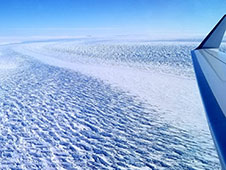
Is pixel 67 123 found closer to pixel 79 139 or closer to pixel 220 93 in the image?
pixel 79 139

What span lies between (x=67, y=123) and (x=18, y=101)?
2232 mm

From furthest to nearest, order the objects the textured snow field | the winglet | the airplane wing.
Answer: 1. the winglet
2. the textured snow field
3. the airplane wing

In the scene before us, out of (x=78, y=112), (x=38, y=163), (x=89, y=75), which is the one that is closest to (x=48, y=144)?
(x=38, y=163)

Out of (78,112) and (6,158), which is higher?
(78,112)

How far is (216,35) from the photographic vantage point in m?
4.56

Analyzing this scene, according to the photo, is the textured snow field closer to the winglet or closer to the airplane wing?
the airplane wing

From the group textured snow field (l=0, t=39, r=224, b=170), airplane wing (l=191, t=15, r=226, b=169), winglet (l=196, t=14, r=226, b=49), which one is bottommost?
textured snow field (l=0, t=39, r=224, b=170)

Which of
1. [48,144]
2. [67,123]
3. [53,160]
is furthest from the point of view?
[67,123]

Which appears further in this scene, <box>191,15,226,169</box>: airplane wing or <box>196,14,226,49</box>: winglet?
<box>196,14,226,49</box>: winglet

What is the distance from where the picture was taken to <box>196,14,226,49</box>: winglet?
446cm

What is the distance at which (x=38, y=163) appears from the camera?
8.57 feet

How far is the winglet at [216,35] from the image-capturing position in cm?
446

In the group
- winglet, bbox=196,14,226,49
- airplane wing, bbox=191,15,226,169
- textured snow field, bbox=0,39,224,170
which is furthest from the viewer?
winglet, bbox=196,14,226,49

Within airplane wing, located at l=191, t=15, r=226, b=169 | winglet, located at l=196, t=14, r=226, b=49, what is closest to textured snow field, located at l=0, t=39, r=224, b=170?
airplane wing, located at l=191, t=15, r=226, b=169
